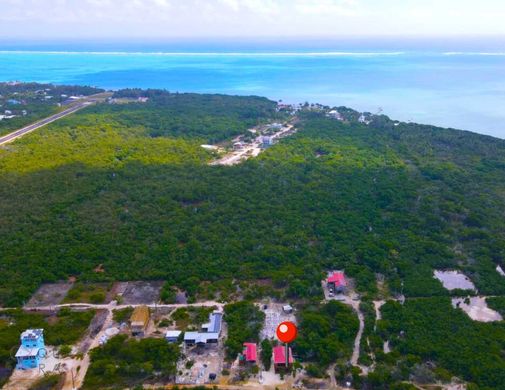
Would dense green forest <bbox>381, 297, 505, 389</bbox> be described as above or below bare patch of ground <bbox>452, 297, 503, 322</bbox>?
above

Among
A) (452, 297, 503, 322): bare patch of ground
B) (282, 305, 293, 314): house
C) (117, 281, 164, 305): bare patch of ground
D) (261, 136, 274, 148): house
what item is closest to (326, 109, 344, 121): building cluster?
(261, 136, 274, 148): house

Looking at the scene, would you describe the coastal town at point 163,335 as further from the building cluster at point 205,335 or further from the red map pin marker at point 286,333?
the red map pin marker at point 286,333

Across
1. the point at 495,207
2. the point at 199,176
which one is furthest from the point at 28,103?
the point at 495,207

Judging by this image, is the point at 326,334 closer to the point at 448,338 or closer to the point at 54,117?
the point at 448,338

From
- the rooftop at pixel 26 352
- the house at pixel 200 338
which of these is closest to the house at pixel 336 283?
the house at pixel 200 338

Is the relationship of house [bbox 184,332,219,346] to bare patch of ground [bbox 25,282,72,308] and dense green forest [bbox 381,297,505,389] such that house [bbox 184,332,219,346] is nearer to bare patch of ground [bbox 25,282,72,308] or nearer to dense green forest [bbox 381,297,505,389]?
bare patch of ground [bbox 25,282,72,308]

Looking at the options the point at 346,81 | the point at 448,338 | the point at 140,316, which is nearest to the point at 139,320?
the point at 140,316
